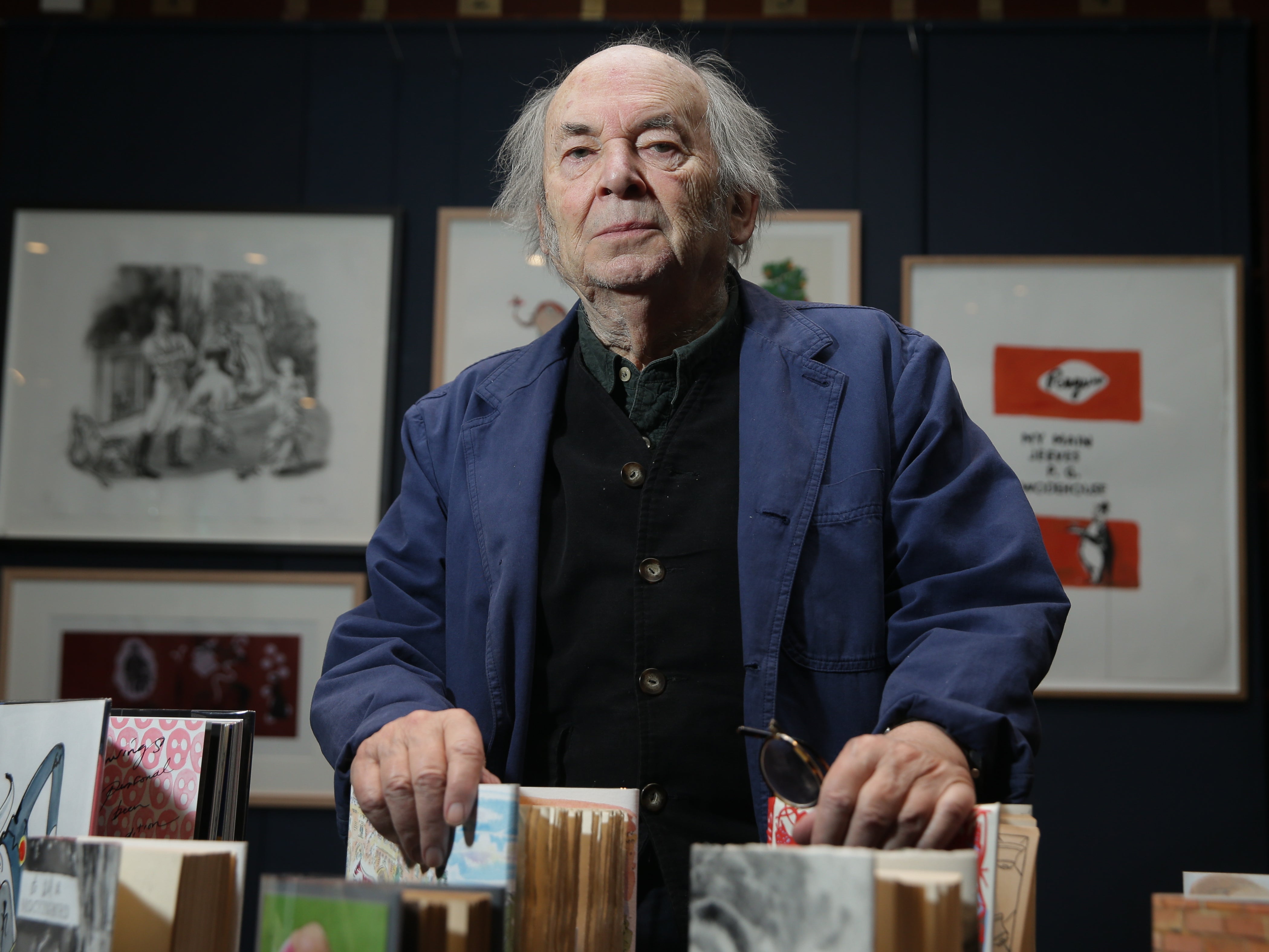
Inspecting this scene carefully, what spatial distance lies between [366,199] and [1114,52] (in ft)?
6.05

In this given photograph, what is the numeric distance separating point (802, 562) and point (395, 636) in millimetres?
460

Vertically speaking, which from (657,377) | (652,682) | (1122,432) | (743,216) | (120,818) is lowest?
(120,818)

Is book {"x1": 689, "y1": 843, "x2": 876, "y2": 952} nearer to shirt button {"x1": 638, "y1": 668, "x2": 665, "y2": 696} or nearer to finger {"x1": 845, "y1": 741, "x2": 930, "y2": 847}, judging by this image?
finger {"x1": 845, "y1": 741, "x2": 930, "y2": 847}

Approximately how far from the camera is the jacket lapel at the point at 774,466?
1175 millimetres

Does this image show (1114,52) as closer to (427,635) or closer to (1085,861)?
(1085,861)

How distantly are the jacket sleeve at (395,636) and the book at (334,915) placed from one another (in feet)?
1.00

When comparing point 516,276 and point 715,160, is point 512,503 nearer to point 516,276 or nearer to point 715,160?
point 715,160

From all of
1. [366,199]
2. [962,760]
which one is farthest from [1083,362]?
→ [962,760]

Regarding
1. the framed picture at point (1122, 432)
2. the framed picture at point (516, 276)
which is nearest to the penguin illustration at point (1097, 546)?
the framed picture at point (1122, 432)

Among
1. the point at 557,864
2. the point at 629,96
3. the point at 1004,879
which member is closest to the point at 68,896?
the point at 557,864

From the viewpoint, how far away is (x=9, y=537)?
107 inches

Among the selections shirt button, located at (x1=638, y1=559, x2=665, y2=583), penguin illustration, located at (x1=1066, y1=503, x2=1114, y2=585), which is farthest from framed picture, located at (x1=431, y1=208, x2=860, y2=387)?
shirt button, located at (x1=638, y1=559, x2=665, y2=583)

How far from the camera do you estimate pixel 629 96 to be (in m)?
1.38

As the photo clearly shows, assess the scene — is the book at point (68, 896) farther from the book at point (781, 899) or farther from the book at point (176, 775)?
the book at point (781, 899)
